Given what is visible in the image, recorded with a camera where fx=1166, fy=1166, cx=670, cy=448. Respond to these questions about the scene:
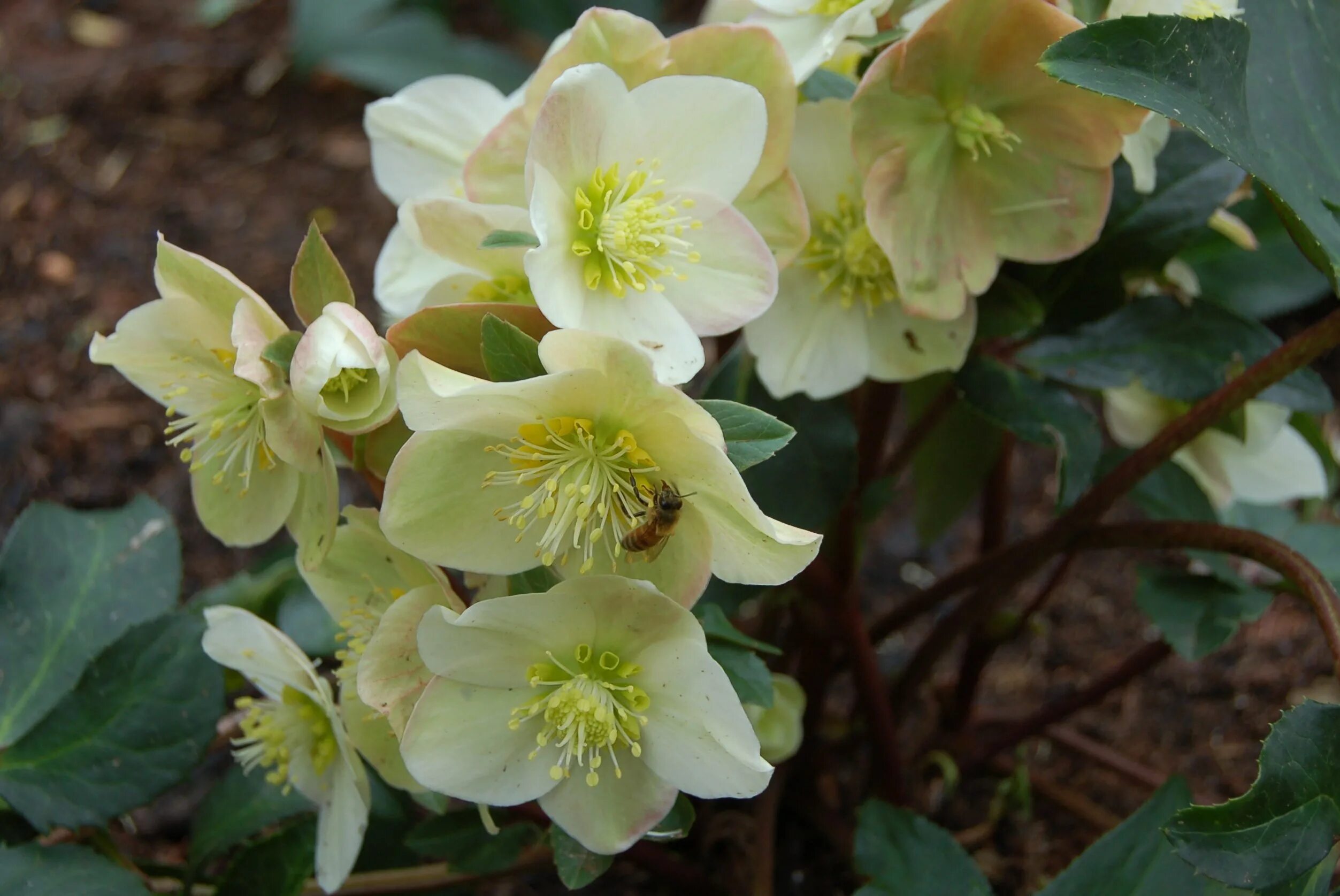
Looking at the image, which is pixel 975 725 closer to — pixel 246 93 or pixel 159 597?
pixel 159 597

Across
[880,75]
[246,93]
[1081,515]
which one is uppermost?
[880,75]

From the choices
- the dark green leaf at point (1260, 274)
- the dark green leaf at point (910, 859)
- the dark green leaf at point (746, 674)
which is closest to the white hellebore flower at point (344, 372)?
the dark green leaf at point (746, 674)

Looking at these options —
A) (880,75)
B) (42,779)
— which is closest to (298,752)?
(42,779)

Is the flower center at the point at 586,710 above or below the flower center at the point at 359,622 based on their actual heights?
above

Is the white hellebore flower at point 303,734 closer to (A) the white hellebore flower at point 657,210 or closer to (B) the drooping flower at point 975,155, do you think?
(A) the white hellebore flower at point 657,210

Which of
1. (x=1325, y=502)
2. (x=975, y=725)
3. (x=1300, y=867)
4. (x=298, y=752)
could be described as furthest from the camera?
(x=1325, y=502)

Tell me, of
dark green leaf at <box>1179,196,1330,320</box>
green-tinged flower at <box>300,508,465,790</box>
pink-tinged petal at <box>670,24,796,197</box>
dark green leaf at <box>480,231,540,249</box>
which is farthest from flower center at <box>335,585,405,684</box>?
dark green leaf at <box>1179,196,1330,320</box>

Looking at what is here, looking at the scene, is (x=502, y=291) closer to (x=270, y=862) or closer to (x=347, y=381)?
(x=347, y=381)

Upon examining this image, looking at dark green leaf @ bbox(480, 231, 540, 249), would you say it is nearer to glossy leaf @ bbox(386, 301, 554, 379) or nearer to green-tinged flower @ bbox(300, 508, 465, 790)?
glossy leaf @ bbox(386, 301, 554, 379)
